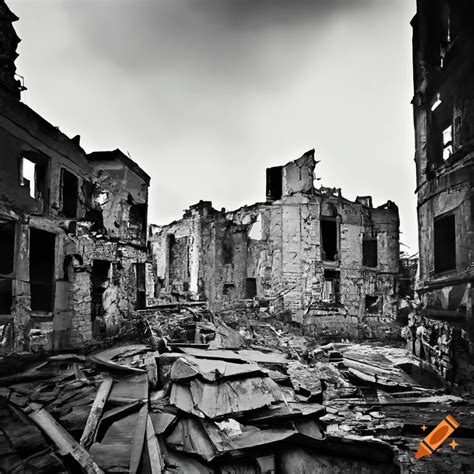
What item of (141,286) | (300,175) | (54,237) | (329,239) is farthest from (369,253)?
(54,237)

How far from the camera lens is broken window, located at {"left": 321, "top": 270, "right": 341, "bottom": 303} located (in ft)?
74.3

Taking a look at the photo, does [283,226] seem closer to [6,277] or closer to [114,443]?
[6,277]

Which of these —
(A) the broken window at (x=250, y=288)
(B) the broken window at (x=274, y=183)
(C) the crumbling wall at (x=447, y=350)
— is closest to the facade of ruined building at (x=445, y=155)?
(C) the crumbling wall at (x=447, y=350)

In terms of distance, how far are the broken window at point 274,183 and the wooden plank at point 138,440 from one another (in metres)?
20.0

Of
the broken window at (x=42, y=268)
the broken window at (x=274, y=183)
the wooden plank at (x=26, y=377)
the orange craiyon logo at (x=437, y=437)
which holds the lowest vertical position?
the orange craiyon logo at (x=437, y=437)

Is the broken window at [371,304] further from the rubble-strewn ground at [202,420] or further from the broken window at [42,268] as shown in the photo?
the broken window at [42,268]

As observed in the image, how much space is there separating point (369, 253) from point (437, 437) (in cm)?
1979

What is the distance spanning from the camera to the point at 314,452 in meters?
6.32

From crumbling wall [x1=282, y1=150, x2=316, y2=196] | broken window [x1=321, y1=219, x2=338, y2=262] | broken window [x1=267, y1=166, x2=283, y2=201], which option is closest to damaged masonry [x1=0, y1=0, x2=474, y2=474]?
Answer: broken window [x1=321, y1=219, x2=338, y2=262]

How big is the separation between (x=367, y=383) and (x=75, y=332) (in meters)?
7.91

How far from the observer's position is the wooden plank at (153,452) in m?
5.20

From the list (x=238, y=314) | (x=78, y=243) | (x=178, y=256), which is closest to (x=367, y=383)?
(x=78, y=243)

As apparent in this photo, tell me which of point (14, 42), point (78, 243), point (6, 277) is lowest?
point (6, 277)

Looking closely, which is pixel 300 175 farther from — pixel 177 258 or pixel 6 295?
pixel 6 295
